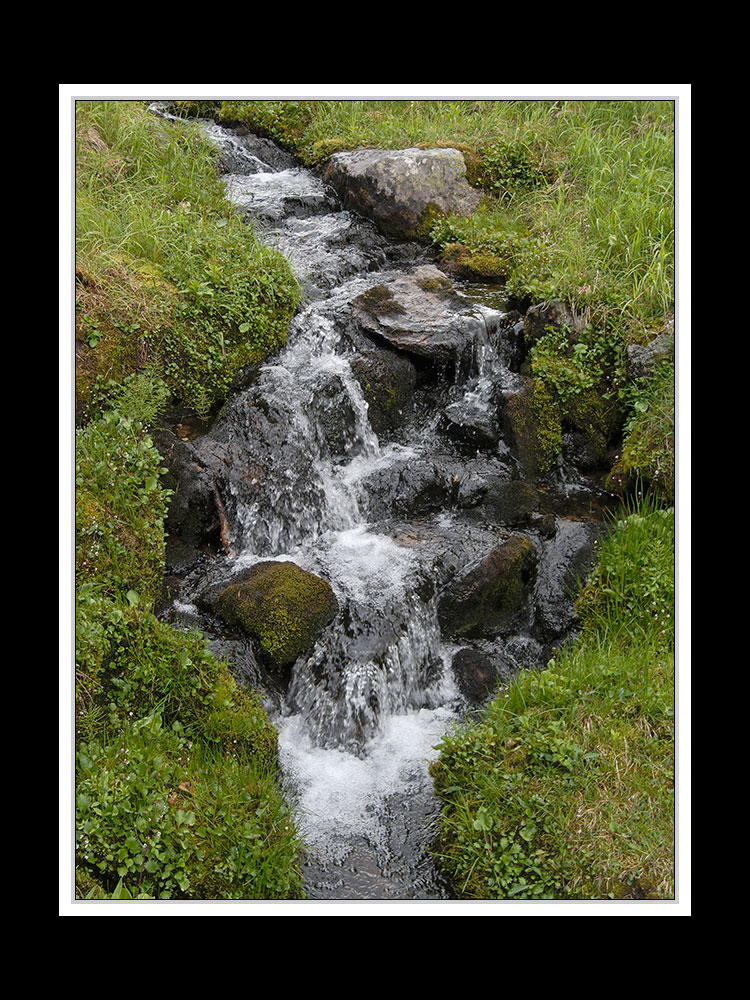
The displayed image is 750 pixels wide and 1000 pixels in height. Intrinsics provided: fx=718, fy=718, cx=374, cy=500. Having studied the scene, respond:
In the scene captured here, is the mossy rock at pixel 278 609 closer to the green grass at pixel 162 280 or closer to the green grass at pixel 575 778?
the green grass at pixel 575 778

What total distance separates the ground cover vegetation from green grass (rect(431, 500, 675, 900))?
12mm

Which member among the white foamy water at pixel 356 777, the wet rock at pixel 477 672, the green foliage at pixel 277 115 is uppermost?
the green foliage at pixel 277 115

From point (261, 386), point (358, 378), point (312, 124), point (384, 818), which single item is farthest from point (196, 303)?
point (312, 124)

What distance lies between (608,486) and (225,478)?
3282mm

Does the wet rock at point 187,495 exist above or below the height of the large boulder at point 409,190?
below

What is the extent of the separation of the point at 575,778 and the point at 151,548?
3.18 metres

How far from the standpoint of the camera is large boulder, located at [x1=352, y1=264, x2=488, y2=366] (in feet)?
23.4

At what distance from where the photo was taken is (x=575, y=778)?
4008mm

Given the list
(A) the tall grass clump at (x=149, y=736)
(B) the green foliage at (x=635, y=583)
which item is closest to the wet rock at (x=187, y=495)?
(A) the tall grass clump at (x=149, y=736)

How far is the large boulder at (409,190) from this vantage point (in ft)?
29.2

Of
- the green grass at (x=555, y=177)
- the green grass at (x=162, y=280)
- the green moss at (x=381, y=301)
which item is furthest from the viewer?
the green moss at (x=381, y=301)

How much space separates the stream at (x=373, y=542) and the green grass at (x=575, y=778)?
37 centimetres

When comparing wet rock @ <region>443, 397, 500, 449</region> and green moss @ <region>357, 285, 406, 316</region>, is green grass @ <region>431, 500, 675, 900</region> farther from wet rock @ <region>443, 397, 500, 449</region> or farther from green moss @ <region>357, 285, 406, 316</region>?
green moss @ <region>357, 285, 406, 316</region>

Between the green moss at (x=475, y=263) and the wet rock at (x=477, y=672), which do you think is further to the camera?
the green moss at (x=475, y=263)
